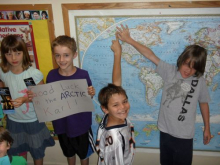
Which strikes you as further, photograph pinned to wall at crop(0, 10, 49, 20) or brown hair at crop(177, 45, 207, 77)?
photograph pinned to wall at crop(0, 10, 49, 20)

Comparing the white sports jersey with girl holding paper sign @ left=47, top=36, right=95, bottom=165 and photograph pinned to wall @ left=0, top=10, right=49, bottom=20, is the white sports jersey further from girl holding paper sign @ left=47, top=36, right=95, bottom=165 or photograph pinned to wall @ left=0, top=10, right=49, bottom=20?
photograph pinned to wall @ left=0, top=10, right=49, bottom=20

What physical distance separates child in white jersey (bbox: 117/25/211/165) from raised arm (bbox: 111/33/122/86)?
2.5 inches

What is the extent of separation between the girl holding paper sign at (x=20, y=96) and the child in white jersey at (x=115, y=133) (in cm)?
60

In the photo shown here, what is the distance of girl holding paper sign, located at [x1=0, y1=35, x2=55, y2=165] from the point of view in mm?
1485

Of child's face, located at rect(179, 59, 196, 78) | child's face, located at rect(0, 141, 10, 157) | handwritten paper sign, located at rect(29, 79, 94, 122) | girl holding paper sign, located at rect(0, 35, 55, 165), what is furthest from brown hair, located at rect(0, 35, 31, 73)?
child's face, located at rect(179, 59, 196, 78)

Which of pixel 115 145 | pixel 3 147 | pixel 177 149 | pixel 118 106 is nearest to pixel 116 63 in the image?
pixel 118 106

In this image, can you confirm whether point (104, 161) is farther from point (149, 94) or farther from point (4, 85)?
point (4, 85)

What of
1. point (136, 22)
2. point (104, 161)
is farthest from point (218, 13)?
point (104, 161)

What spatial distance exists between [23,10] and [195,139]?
74.6 inches

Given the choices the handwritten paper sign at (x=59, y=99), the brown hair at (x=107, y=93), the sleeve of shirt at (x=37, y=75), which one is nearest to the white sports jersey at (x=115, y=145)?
the brown hair at (x=107, y=93)

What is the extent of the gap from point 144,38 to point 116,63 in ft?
0.98

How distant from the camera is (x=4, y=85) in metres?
1.61

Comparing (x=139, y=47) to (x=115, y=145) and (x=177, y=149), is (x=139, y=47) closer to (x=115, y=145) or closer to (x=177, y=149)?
(x=115, y=145)

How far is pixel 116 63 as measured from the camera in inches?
62.2
